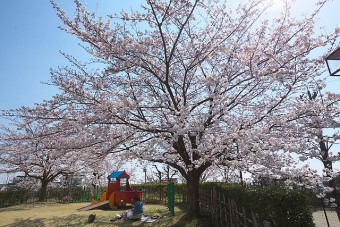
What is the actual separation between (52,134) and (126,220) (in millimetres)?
5392

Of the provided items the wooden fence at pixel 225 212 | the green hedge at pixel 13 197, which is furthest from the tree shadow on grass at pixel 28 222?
the green hedge at pixel 13 197

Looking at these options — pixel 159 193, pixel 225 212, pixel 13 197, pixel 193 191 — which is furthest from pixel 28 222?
pixel 13 197

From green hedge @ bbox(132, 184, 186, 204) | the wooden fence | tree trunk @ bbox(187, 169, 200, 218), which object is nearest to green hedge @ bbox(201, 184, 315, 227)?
the wooden fence

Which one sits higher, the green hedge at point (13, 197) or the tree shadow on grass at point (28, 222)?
the green hedge at point (13, 197)

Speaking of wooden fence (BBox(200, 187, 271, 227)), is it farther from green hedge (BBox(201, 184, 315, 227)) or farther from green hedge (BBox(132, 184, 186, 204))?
green hedge (BBox(132, 184, 186, 204))

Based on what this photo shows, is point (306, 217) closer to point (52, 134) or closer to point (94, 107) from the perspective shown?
point (94, 107)

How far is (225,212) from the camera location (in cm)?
752

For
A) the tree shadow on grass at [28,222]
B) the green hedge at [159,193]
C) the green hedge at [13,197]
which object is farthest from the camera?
the green hedge at [13,197]

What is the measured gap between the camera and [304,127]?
7250 millimetres

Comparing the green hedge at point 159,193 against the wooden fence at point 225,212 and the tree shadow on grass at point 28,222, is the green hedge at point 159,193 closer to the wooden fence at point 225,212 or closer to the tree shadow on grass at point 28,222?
the wooden fence at point 225,212

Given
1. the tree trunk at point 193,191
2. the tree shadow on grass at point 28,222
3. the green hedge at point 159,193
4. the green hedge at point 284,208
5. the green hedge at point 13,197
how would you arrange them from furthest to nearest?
the green hedge at point 13,197, the green hedge at point 159,193, the tree shadow on grass at point 28,222, the tree trunk at point 193,191, the green hedge at point 284,208

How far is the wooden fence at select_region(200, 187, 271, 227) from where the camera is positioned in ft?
19.2

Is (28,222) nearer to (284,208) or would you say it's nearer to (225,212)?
(225,212)

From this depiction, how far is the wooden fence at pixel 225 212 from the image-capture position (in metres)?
5.85
